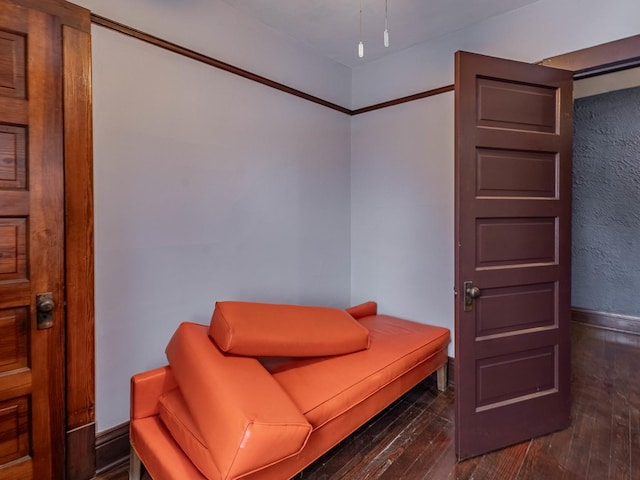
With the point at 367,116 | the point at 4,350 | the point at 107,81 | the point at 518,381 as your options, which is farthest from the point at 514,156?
the point at 4,350

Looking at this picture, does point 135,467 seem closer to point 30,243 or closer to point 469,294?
point 30,243

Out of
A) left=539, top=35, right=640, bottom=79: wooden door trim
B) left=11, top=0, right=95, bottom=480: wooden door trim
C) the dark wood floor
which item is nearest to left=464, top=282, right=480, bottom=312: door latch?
the dark wood floor

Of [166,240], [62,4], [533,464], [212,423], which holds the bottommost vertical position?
[533,464]

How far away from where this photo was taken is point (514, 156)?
196 centimetres

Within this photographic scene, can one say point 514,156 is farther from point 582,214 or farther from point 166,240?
point 582,214

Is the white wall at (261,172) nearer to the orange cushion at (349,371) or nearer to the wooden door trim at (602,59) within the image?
the wooden door trim at (602,59)

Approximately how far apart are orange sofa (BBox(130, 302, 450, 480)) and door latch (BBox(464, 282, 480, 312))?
1.73ft

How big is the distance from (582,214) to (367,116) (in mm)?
3220

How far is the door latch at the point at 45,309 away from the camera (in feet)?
5.13

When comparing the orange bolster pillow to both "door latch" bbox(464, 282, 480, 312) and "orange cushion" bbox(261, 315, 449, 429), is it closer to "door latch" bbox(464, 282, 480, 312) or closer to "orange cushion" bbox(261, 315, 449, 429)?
"orange cushion" bbox(261, 315, 449, 429)

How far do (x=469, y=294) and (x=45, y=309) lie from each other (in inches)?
82.5

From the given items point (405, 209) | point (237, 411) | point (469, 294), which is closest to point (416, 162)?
point (405, 209)

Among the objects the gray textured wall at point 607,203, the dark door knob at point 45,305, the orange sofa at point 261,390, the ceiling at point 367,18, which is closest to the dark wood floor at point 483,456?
the orange sofa at point 261,390

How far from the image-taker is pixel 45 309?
157 cm
